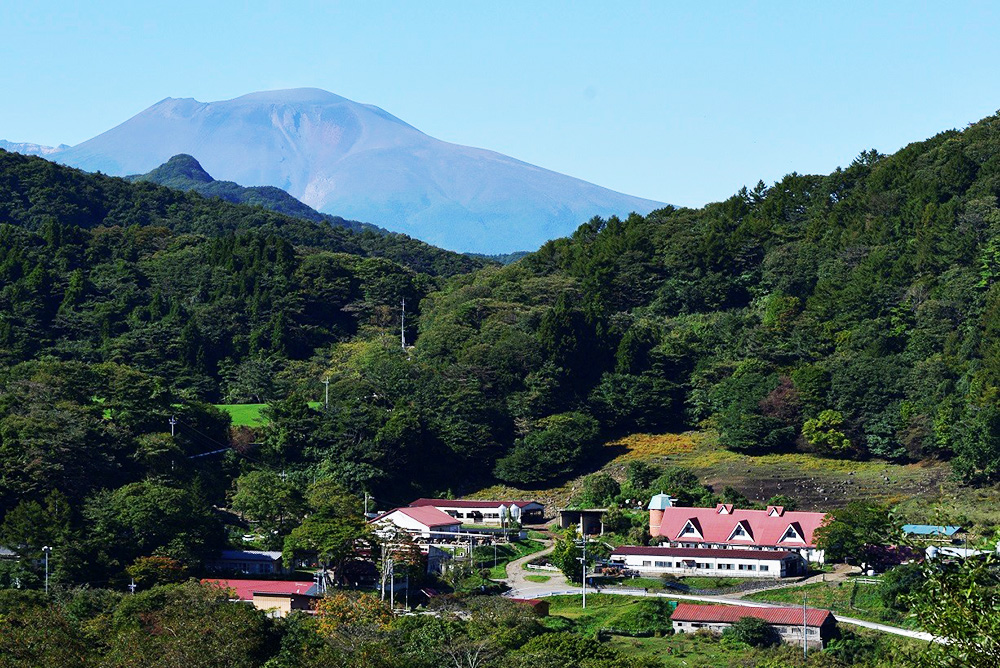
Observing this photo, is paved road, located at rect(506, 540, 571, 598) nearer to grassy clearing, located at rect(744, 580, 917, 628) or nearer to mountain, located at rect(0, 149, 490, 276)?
grassy clearing, located at rect(744, 580, 917, 628)

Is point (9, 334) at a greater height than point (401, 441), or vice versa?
point (9, 334)

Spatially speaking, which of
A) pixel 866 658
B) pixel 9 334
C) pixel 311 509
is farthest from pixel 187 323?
pixel 866 658

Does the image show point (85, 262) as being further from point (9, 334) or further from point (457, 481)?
point (457, 481)

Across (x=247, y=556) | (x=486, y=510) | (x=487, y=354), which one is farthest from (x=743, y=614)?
(x=487, y=354)

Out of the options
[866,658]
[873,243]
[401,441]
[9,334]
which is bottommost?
[866,658]

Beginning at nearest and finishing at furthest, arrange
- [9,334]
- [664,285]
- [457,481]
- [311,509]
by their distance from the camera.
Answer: [311,509] < [457,481] < [9,334] < [664,285]

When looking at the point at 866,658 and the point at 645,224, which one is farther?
the point at 645,224

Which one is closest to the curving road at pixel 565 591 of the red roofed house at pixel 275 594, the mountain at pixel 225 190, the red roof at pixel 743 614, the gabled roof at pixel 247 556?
the red roof at pixel 743 614
